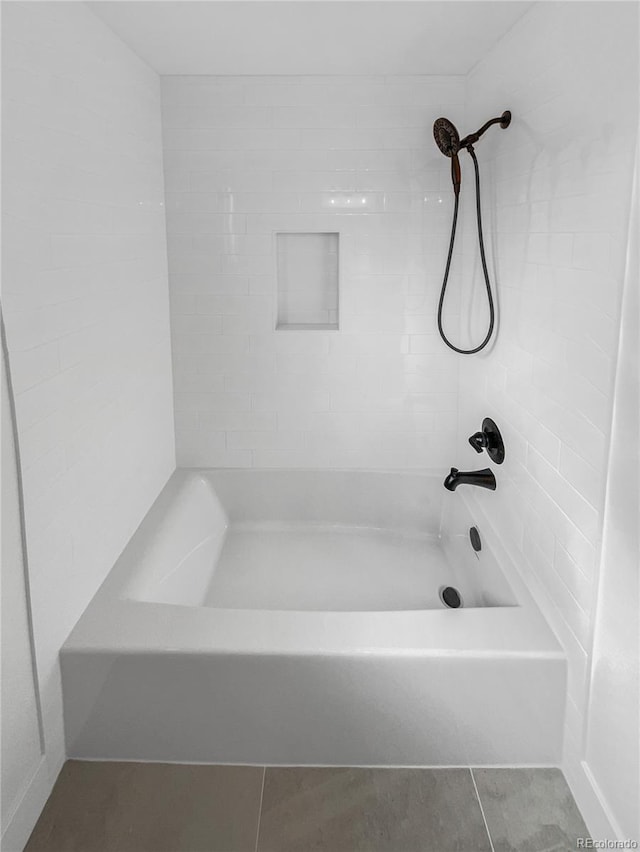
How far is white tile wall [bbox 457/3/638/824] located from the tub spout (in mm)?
38

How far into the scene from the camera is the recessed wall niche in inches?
137

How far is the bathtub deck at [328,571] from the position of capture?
114 inches

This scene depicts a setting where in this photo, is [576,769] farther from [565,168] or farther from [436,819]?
[565,168]

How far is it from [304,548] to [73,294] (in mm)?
1698

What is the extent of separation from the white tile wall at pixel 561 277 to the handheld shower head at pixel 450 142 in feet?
0.58

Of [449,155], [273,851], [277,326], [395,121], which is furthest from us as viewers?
[277,326]

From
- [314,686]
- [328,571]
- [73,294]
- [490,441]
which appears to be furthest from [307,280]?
[314,686]

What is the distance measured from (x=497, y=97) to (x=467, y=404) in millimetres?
1300

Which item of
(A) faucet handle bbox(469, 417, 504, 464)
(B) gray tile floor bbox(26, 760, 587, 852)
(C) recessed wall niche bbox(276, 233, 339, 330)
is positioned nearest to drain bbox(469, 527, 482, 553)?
(A) faucet handle bbox(469, 417, 504, 464)

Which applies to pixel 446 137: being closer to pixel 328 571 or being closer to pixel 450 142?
pixel 450 142

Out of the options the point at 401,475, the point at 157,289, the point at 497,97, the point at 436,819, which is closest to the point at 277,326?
the point at 157,289

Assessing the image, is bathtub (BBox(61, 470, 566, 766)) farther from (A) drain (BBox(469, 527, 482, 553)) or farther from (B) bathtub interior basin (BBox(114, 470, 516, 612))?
(A) drain (BBox(469, 527, 482, 553))

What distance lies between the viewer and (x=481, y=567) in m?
2.75

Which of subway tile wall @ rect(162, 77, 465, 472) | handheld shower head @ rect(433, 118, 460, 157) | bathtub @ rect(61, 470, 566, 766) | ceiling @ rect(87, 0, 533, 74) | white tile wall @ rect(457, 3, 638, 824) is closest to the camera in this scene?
white tile wall @ rect(457, 3, 638, 824)
